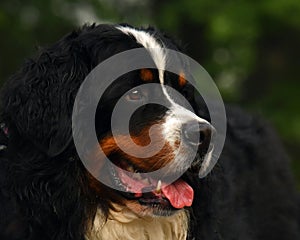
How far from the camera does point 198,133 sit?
14.2ft

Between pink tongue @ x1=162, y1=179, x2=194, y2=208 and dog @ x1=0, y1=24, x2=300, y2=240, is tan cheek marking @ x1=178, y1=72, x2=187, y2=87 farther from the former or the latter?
pink tongue @ x1=162, y1=179, x2=194, y2=208

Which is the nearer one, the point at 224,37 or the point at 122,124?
the point at 122,124

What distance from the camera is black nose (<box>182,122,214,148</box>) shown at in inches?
170

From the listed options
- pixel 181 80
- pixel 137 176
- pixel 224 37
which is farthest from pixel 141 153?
pixel 224 37

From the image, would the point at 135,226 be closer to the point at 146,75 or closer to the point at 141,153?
the point at 141,153

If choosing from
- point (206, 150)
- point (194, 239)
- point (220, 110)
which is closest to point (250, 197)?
point (220, 110)

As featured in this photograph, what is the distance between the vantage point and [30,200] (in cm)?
458

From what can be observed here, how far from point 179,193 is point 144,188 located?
0.23 meters

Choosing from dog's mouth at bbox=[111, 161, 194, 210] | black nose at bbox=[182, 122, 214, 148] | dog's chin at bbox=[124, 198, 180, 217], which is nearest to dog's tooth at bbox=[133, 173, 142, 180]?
dog's mouth at bbox=[111, 161, 194, 210]

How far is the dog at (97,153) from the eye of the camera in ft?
14.8

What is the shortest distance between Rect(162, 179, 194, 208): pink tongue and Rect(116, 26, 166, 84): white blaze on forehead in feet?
2.01

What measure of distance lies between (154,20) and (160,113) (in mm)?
7716

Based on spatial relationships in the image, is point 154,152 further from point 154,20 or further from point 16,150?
point 154,20

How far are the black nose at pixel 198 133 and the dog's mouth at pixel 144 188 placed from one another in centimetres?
34
